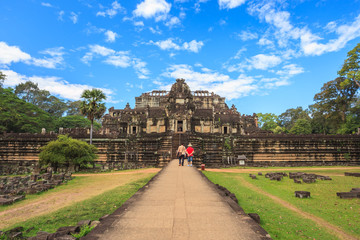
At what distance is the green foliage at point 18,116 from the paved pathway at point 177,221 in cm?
3951

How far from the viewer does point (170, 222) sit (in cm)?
437

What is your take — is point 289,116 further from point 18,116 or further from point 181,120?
point 18,116

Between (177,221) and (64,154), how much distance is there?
1900cm

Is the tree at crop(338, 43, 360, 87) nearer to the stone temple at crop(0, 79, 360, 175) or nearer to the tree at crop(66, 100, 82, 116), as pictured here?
the stone temple at crop(0, 79, 360, 175)

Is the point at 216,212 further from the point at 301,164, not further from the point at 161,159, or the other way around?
the point at 301,164

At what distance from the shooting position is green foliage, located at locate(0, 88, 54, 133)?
3519 centimetres

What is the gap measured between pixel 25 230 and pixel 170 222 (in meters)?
4.60

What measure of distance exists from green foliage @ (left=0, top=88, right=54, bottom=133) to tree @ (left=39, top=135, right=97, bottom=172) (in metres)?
21.3

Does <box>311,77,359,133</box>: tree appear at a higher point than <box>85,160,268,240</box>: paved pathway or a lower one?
higher

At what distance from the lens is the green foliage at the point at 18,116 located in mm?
35188

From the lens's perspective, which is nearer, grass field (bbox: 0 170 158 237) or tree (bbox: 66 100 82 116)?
grass field (bbox: 0 170 158 237)

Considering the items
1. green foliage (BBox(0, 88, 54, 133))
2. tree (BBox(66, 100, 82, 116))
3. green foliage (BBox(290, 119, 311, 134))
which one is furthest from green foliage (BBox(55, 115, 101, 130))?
green foliage (BBox(290, 119, 311, 134))

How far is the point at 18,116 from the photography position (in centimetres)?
3662

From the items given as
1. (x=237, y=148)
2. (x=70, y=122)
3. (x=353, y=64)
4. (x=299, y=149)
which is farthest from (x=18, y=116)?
(x=353, y=64)
